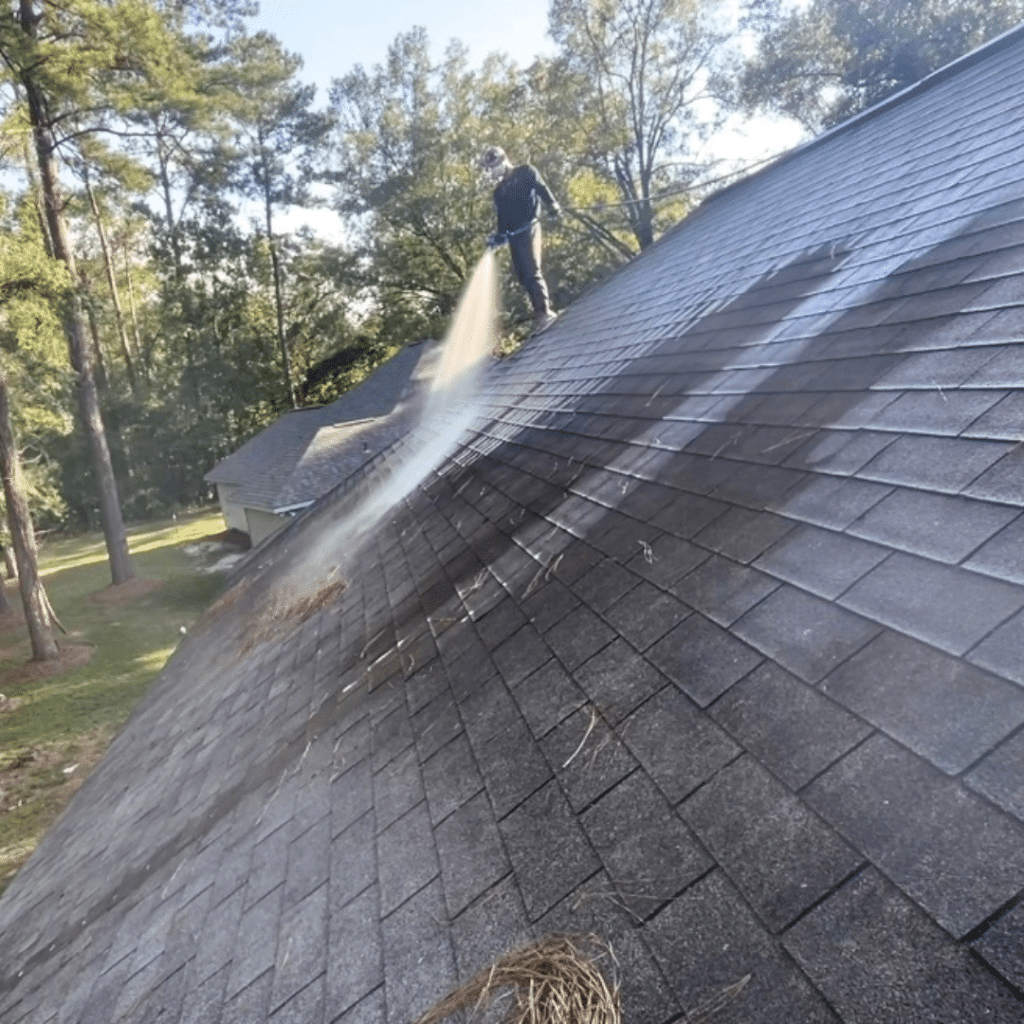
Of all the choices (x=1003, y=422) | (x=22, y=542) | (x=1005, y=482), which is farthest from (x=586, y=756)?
(x=22, y=542)

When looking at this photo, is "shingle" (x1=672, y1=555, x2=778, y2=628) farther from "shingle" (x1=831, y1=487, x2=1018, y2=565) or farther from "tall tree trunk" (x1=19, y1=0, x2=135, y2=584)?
"tall tree trunk" (x1=19, y1=0, x2=135, y2=584)

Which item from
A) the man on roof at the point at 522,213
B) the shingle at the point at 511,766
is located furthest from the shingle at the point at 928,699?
the man on roof at the point at 522,213

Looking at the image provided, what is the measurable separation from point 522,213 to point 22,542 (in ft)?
49.0

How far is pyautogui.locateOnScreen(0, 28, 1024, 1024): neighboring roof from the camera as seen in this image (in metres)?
1.43

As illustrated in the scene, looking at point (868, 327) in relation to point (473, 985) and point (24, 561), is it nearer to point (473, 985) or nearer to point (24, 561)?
point (473, 985)

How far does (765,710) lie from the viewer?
190 cm

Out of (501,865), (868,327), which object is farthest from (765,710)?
(868,327)

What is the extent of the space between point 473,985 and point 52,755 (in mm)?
15207

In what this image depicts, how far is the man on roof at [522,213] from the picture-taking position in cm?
1123

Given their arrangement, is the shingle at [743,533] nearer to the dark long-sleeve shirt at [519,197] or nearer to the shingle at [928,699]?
the shingle at [928,699]

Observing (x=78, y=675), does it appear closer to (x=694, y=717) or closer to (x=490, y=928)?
(x=490, y=928)

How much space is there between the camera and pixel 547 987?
1.63 m

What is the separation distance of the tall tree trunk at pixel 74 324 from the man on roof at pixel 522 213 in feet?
43.5

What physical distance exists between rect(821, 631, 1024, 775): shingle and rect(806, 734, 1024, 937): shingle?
5 centimetres
